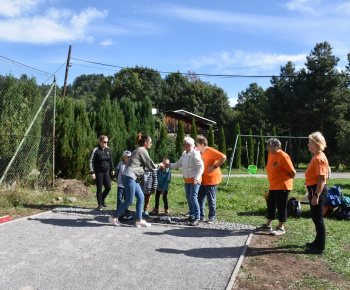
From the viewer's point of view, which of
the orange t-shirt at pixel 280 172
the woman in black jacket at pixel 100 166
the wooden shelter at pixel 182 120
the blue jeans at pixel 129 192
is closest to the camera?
the orange t-shirt at pixel 280 172

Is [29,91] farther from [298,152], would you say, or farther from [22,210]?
[298,152]

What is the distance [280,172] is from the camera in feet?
20.4

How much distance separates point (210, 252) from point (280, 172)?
1.98m

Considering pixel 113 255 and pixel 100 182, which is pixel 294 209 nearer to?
pixel 100 182

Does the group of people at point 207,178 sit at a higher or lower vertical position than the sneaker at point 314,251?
higher

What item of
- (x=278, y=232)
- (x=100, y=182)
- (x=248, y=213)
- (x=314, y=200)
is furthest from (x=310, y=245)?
(x=100, y=182)

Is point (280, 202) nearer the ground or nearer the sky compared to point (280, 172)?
nearer the ground

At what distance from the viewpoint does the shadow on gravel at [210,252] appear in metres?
5.04

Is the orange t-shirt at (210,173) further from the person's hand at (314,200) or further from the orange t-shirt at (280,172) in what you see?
the person's hand at (314,200)

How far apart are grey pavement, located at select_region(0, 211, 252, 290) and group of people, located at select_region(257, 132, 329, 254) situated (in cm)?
76

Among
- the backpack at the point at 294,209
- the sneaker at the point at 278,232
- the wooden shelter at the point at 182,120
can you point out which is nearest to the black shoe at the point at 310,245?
the sneaker at the point at 278,232

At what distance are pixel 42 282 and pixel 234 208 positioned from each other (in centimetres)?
633

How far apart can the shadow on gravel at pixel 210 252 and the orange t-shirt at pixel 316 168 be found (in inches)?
59.0

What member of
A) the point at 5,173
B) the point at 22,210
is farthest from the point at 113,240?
the point at 5,173
